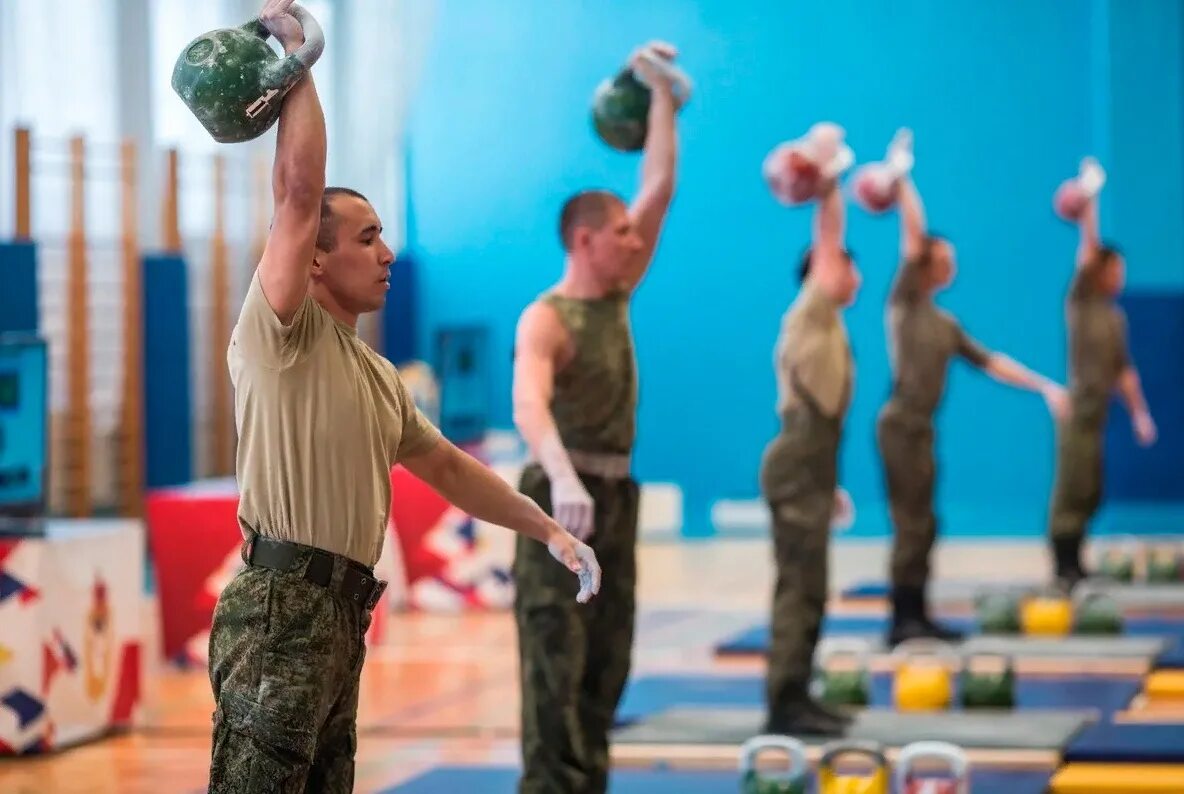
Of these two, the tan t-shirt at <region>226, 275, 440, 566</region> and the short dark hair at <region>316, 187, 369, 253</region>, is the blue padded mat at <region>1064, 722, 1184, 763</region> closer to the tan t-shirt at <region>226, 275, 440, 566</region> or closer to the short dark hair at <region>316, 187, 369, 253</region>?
the tan t-shirt at <region>226, 275, 440, 566</region>

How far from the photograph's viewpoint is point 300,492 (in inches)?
112

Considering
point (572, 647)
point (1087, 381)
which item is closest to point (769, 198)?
point (1087, 381)

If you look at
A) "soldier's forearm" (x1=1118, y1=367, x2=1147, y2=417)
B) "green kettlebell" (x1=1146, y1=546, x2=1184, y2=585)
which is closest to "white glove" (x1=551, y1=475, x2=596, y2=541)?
"soldier's forearm" (x1=1118, y1=367, x2=1147, y2=417)

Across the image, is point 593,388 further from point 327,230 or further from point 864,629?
point 864,629

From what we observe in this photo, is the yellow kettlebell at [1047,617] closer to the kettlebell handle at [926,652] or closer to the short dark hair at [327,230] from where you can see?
the kettlebell handle at [926,652]

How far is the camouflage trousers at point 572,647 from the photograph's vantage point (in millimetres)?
4312

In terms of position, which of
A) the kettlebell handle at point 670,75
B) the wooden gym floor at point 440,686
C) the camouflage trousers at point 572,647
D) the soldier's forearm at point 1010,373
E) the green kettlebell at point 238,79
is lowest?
the wooden gym floor at point 440,686

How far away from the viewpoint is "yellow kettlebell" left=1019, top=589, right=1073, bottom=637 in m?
8.11

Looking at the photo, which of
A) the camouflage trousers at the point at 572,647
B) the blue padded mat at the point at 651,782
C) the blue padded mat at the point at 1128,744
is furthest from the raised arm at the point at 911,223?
the camouflage trousers at the point at 572,647

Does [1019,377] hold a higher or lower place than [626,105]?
lower

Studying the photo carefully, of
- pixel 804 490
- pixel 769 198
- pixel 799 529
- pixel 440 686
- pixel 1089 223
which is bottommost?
pixel 440 686

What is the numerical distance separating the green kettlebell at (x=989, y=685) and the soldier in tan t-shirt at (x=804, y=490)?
2.05 feet

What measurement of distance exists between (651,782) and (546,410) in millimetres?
1578

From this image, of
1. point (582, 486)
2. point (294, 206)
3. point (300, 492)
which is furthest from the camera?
point (582, 486)
